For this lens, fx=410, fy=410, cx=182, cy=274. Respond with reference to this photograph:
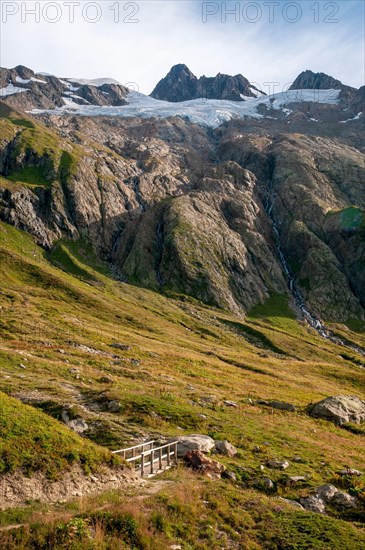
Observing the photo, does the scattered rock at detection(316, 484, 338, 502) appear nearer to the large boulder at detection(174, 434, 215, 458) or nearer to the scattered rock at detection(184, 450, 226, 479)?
the scattered rock at detection(184, 450, 226, 479)

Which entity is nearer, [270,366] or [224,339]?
[270,366]

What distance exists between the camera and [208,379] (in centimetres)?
6644

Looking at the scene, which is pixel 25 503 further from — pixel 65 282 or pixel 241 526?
pixel 65 282

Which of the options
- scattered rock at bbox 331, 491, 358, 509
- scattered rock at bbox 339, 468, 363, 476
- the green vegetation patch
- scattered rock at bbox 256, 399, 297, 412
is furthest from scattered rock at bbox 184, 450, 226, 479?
scattered rock at bbox 256, 399, 297, 412

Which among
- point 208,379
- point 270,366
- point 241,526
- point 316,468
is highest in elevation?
point 241,526

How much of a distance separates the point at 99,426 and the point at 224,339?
11305cm

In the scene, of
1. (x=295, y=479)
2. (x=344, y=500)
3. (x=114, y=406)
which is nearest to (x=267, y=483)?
(x=295, y=479)

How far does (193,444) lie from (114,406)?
33.1ft

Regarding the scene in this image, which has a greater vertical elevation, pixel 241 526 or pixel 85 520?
pixel 85 520

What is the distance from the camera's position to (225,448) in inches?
1201

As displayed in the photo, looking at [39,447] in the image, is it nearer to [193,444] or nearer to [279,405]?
[193,444]

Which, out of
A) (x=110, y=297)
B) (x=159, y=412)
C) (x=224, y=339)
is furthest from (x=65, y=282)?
(x=159, y=412)

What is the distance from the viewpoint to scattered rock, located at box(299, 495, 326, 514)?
77.4ft

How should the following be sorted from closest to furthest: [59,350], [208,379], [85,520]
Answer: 1. [85,520]
2. [59,350]
3. [208,379]
